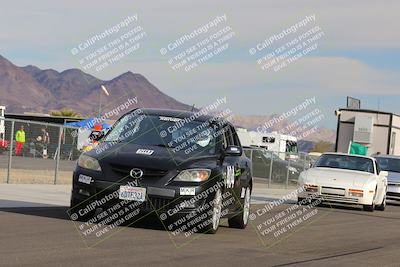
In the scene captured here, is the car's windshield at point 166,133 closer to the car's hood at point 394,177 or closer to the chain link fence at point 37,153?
the chain link fence at point 37,153

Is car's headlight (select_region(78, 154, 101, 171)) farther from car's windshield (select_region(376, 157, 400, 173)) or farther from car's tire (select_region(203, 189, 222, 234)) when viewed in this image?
car's windshield (select_region(376, 157, 400, 173))

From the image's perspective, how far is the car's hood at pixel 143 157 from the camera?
436 inches

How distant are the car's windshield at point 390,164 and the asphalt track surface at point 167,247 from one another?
46.3 ft

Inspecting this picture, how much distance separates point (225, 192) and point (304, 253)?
1.83 metres

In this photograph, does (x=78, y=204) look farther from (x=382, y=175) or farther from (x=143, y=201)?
(x=382, y=175)

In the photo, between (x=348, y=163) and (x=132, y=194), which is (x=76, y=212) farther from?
(x=348, y=163)

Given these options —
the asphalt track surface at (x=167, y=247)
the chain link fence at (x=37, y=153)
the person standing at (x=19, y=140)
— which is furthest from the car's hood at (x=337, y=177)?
the person standing at (x=19, y=140)

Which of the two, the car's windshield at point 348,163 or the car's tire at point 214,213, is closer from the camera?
the car's tire at point 214,213

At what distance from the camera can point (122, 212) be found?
11.3 metres

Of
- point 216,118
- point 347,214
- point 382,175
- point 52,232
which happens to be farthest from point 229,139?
point 382,175

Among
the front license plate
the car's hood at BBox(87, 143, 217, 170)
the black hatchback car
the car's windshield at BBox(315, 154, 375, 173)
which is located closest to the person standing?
the car's windshield at BBox(315, 154, 375, 173)

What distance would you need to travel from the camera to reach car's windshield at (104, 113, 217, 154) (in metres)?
12.0

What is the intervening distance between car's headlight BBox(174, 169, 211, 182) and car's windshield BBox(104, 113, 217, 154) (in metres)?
0.52

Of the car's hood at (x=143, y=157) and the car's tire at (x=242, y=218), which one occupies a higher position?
the car's hood at (x=143, y=157)
